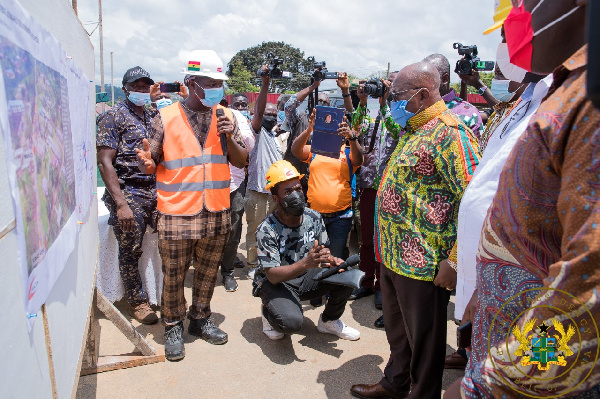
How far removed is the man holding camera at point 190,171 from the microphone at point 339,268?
0.79 m

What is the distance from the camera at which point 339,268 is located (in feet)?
9.96

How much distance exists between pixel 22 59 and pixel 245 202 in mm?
3739

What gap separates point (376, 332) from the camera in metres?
3.58

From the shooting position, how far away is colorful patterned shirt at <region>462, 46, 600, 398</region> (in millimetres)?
742

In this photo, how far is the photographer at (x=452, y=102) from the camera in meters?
3.28

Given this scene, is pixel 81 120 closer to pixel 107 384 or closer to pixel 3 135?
pixel 3 135

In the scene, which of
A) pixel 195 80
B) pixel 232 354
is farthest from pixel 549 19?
pixel 232 354

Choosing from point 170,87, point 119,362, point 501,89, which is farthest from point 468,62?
point 119,362

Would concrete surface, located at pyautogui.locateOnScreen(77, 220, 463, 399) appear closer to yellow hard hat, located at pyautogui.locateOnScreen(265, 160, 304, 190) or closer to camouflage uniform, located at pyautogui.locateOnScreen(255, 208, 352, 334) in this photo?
camouflage uniform, located at pyautogui.locateOnScreen(255, 208, 352, 334)

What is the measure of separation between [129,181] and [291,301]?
1.69 m

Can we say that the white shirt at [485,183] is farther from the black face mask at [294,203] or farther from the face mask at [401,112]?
the black face mask at [294,203]

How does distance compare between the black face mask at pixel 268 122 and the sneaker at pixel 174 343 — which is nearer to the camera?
the sneaker at pixel 174 343

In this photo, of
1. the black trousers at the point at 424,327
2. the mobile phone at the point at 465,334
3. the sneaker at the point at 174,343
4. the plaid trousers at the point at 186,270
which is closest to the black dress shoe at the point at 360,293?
the plaid trousers at the point at 186,270

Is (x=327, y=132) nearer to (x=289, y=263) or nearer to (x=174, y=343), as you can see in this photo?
(x=289, y=263)
